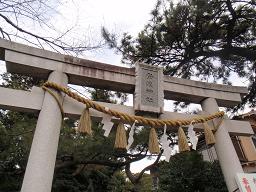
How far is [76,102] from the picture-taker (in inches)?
148

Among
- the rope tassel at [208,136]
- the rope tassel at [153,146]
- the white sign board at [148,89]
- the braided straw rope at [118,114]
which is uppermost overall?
the white sign board at [148,89]

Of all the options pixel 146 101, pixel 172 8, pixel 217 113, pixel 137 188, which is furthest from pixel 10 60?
pixel 137 188

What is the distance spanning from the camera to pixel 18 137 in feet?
23.2

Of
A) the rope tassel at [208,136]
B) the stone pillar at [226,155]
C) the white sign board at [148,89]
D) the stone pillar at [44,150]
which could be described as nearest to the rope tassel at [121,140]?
the white sign board at [148,89]

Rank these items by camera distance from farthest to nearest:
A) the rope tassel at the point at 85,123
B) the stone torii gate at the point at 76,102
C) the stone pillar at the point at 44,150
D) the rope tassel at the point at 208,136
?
the rope tassel at the point at 208,136 < the rope tassel at the point at 85,123 < the stone torii gate at the point at 76,102 < the stone pillar at the point at 44,150

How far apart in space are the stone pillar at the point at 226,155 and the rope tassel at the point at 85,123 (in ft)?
6.89

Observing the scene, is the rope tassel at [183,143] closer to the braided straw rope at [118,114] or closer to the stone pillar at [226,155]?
the braided straw rope at [118,114]

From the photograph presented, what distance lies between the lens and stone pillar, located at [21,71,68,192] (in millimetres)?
2976

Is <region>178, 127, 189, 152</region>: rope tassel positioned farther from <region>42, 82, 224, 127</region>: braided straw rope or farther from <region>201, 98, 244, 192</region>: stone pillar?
<region>201, 98, 244, 192</region>: stone pillar

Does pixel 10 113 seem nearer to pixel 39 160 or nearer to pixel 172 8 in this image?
pixel 172 8

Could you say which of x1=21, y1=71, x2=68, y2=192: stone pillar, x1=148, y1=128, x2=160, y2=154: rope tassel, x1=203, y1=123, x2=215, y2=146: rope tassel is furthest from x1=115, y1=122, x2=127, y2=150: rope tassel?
x1=203, y1=123, x2=215, y2=146: rope tassel

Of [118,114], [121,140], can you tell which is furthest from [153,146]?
[118,114]

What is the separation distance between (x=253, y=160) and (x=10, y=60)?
33.2ft

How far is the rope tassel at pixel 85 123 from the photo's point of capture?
11.0ft
